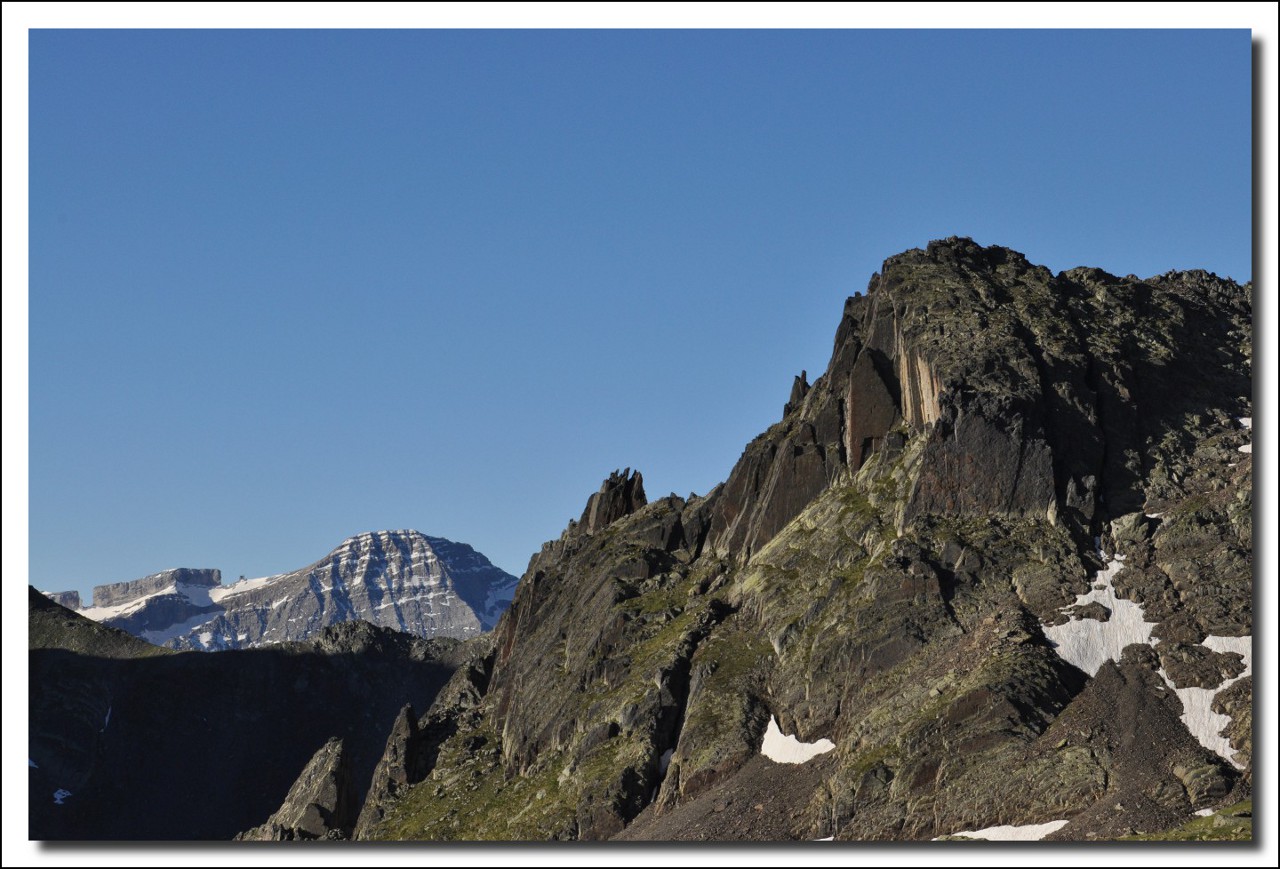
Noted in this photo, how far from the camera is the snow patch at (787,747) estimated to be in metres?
155

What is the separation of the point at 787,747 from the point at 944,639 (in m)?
17.7

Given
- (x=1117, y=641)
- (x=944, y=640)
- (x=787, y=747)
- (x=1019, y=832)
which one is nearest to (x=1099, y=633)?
(x=1117, y=641)

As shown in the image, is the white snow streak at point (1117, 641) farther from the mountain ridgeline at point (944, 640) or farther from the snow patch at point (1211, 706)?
the mountain ridgeline at point (944, 640)

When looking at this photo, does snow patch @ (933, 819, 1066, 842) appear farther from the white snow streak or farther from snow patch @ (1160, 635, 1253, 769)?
the white snow streak

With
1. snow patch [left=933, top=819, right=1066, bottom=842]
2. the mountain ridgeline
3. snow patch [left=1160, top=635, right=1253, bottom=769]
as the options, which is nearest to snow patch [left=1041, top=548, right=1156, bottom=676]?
the mountain ridgeline

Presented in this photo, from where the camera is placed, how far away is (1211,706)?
5404 inches

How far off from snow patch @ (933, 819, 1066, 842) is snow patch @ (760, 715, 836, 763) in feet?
83.1

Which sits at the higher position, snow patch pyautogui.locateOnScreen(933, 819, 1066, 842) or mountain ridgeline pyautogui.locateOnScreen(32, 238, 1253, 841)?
mountain ridgeline pyautogui.locateOnScreen(32, 238, 1253, 841)

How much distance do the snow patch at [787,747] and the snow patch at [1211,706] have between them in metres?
31.3

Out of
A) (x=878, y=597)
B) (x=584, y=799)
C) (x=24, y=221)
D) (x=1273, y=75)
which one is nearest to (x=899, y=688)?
(x=878, y=597)

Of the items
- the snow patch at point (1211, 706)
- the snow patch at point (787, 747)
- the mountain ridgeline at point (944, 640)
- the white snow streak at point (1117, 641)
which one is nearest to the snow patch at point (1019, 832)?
the mountain ridgeline at point (944, 640)

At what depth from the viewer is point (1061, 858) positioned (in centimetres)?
10488

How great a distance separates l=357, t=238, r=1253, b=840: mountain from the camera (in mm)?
135875

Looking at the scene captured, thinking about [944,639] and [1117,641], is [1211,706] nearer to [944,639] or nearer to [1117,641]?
[1117,641]
